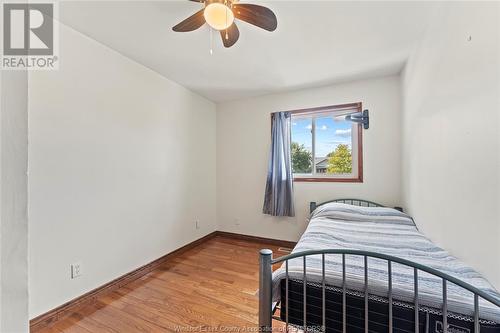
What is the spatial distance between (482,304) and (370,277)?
0.40 meters

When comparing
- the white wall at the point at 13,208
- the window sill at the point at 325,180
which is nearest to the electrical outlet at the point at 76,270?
the white wall at the point at 13,208

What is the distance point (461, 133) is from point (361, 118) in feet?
5.22

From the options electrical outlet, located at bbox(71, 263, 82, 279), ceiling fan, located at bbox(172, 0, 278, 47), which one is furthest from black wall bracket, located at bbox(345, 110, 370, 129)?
electrical outlet, located at bbox(71, 263, 82, 279)

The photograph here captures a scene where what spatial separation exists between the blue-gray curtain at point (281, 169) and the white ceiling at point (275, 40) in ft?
2.01

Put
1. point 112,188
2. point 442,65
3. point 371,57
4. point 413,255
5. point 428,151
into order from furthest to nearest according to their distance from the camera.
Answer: point 371,57, point 112,188, point 428,151, point 442,65, point 413,255

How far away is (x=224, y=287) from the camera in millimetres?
2188

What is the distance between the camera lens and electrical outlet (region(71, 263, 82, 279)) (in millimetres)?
1823

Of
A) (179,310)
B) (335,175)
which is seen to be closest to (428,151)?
(335,175)

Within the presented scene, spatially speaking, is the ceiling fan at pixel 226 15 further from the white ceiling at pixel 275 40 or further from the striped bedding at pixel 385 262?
the striped bedding at pixel 385 262

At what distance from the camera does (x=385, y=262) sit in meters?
1.29

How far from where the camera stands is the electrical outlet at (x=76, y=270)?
1.82 metres

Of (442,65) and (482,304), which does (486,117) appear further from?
(482,304)

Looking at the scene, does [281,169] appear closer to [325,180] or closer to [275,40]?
[325,180]

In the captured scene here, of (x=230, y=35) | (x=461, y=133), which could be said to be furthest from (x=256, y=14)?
(x=461, y=133)
